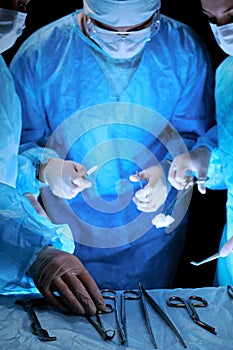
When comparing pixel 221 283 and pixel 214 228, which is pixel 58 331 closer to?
pixel 221 283

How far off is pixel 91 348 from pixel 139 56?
1401 mm

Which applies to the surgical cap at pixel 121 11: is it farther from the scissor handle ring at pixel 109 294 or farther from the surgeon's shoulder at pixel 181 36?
the scissor handle ring at pixel 109 294

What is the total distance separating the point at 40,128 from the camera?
2.30 metres

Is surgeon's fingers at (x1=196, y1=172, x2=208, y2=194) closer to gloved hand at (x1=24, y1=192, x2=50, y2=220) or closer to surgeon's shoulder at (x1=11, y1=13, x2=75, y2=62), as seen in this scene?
gloved hand at (x1=24, y1=192, x2=50, y2=220)

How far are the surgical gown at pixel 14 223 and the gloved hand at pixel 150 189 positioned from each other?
1.74 feet

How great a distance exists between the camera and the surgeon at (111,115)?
222 cm

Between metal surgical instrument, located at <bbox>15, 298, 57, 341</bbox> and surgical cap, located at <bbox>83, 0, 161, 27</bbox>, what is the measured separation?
44.7 inches

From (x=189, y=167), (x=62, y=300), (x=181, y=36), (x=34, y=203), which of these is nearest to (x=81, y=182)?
(x=34, y=203)

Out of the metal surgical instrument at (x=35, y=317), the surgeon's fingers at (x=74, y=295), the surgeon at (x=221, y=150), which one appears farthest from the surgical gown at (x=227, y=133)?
the metal surgical instrument at (x=35, y=317)

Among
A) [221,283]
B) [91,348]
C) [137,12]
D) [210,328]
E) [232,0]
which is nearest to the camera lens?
[91,348]

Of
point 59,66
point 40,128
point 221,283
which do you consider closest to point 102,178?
point 40,128

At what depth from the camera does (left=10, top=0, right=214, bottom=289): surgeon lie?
2223 mm

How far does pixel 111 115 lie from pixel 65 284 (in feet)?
3.19

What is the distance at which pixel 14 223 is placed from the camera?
1.61 metres
